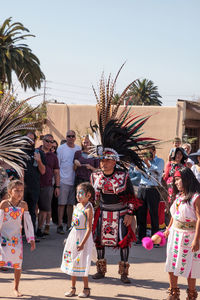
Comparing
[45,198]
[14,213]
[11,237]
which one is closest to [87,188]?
[14,213]

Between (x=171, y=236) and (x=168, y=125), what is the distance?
852 inches

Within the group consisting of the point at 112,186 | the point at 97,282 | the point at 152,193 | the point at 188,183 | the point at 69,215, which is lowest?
the point at 97,282

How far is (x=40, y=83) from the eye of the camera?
1094 inches

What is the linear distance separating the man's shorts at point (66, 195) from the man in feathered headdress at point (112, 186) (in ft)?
11.6

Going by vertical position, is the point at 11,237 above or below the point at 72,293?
above

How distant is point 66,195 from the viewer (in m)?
9.97

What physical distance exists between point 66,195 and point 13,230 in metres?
4.37

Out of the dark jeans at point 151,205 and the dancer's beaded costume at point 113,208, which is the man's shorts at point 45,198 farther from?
the dancer's beaded costume at point 113,208

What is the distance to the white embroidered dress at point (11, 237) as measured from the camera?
549cm

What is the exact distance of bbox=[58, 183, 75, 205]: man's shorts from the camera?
32.6 feet

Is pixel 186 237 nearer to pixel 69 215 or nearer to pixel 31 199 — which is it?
pixel 31 199

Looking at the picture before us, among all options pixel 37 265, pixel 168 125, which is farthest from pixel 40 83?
pixel 37 265

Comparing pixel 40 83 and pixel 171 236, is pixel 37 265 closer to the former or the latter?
pixel 171 236

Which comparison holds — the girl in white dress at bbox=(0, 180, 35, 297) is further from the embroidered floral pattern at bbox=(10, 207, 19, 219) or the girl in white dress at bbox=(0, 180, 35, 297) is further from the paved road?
the paved road
